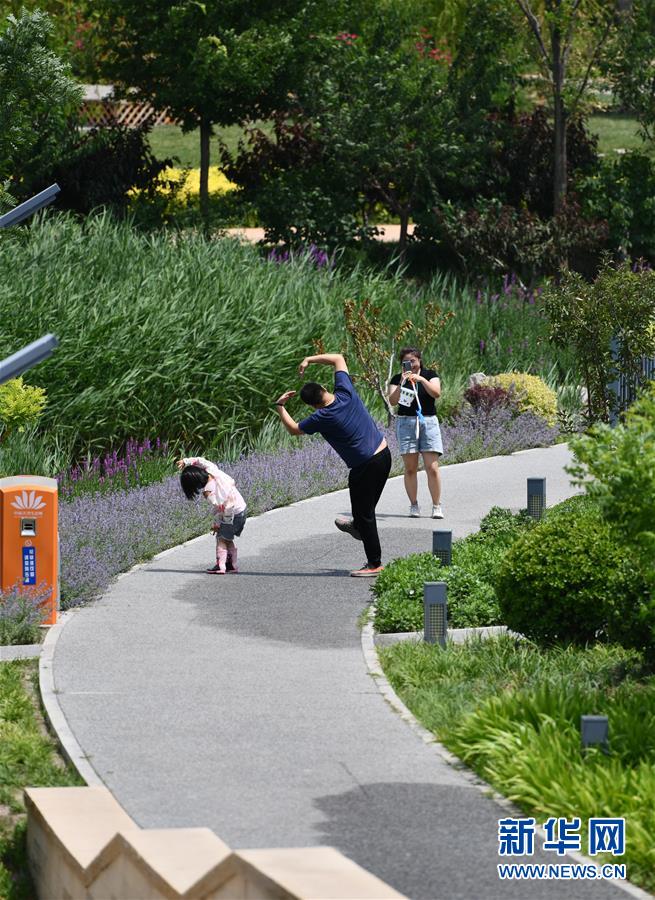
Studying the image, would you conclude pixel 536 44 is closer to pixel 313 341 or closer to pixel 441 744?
pixel 313 341

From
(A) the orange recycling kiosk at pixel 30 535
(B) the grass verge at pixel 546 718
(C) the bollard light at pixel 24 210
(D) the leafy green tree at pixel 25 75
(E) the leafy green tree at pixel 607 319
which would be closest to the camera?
(B) the grass verge at pixel 546 718

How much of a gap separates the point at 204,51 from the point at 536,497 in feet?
56.8

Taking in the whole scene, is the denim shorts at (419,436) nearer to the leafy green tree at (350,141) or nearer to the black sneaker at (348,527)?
the black sneaker at (348,527)

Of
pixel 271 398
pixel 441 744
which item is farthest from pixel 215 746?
pixel 271 398

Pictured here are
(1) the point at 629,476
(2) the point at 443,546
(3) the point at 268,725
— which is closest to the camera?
(1) the point at 629,476

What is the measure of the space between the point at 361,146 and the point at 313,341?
36.0ft

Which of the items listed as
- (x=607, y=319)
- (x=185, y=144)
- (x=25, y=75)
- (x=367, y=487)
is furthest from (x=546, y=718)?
(x=185, y=144)

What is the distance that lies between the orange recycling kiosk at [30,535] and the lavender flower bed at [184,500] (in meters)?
0.54

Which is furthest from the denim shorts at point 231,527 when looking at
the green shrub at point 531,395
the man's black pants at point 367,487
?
the green shrub at point 531,395

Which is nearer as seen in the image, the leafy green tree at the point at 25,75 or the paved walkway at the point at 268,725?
the paved walkway at the point at 268,725

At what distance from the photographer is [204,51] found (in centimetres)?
2959

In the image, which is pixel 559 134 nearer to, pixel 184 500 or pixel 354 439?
pixel 184 500

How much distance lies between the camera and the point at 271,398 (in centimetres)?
2039

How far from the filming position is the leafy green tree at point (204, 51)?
29.7 metres
